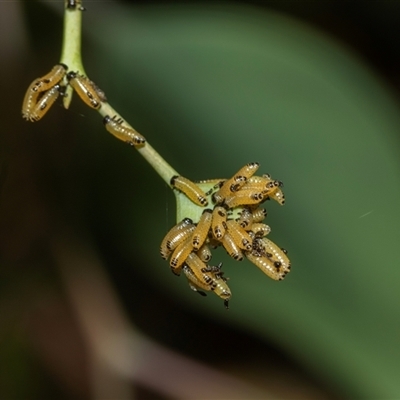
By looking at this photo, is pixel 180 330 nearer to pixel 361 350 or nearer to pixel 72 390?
pixel 72 390

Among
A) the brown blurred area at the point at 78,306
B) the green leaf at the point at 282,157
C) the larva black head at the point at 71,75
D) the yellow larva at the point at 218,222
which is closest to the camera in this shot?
the yellow larva at the point at 218,222

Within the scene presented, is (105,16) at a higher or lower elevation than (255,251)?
higher

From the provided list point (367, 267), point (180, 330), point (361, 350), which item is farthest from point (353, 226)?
point (180, 330)

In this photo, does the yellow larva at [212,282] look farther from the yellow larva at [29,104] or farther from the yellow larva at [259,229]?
the yellow larva at [29,104]

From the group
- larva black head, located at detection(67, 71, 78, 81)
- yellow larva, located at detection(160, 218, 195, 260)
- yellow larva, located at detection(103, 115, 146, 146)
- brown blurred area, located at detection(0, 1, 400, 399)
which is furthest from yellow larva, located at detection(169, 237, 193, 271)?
brown blurred area, located at detection(0, 1, 400, 399)

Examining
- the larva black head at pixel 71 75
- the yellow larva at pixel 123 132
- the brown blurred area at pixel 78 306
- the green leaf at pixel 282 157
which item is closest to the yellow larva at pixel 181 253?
the yellow larva at pixel 123 132

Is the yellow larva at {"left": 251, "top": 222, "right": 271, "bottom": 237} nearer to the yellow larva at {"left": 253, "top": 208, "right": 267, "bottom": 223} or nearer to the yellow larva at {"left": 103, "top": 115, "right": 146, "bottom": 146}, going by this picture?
the yellow larva at {"left": 253, "top": 208, "right": 267, "bottom": 223}
